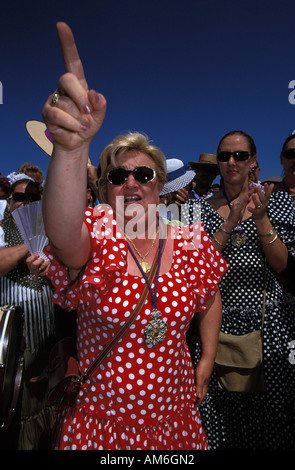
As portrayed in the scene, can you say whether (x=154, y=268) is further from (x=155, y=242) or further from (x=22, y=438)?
(x=22, y=438)

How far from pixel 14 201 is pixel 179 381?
2.15 meters

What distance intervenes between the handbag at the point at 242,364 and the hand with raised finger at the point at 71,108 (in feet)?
6.00

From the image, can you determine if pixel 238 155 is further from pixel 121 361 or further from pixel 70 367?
pixel 70 367

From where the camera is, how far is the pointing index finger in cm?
90

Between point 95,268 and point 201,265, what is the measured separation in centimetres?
60

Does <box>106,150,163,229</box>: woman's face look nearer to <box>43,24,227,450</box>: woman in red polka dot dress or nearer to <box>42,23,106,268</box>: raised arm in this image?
<box>43,24,227,450</box>: woman in red polka dot dress

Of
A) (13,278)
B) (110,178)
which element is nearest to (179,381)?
(110,178)

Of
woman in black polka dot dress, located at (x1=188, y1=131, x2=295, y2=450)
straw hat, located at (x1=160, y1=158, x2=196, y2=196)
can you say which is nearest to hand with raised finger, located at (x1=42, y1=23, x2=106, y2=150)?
woman in black polka dot dress, located at (x1=188, y1=131, x2=295, y2=450)

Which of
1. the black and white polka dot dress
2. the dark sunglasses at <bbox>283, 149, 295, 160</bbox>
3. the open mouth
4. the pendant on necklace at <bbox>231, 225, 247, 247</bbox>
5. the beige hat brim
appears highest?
the beige hat brim

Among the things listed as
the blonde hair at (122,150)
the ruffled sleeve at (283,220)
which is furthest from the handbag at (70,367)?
the ruffled sleeve at (283,220)

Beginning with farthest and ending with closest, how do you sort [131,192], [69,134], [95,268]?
[131,192] < [95,268] < [69,134]

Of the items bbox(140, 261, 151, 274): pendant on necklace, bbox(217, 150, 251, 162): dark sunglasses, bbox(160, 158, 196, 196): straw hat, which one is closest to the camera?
bbox(140, 261, 151, 274): pendant on necklace

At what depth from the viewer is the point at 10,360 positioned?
5.96 ft

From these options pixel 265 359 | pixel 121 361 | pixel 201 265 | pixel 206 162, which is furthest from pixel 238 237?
pixel 206 162
